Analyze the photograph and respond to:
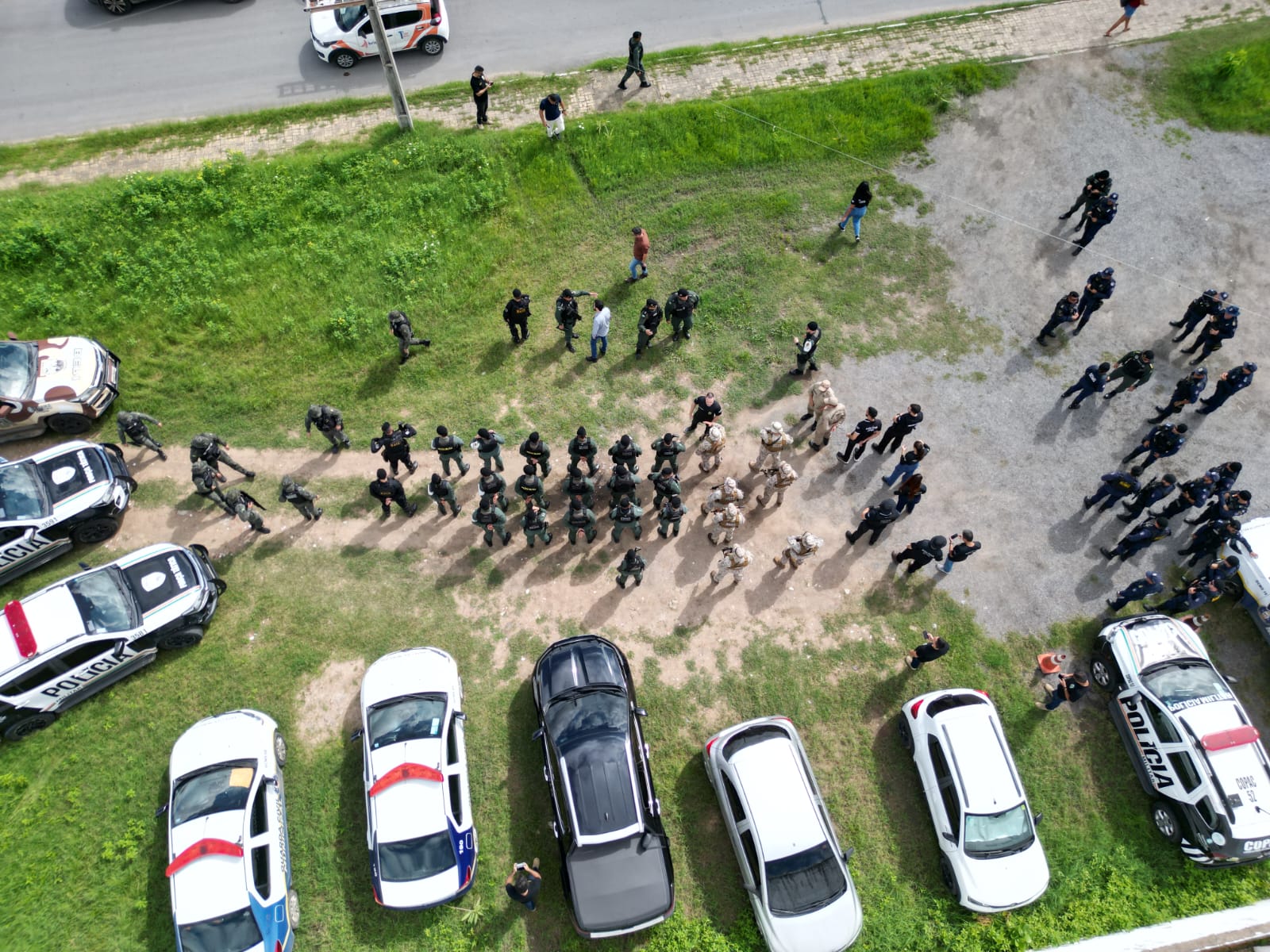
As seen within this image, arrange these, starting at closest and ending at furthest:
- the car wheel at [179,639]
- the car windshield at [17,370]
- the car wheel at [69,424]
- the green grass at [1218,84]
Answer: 1. the car wheel at [179,639]
2. the car windshield at [17,370]
3. the car wheel at [69,424]
4. the green grass at [1218,84]

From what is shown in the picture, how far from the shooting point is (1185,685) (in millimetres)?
11992

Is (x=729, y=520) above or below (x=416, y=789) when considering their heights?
above

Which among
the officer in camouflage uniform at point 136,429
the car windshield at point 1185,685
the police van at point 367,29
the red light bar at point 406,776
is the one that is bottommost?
the car windshield at point 1185,685

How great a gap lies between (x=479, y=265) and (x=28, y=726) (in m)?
12.6

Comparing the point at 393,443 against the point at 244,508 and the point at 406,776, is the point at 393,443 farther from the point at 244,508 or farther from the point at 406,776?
the point at 406,776

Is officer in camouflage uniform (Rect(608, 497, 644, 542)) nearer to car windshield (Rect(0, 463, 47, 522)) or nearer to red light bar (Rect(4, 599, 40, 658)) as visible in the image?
red light bar (Rect(4, 599, 40, 658))

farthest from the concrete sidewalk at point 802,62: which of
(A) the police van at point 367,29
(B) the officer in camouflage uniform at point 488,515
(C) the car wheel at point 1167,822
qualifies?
(C) the car wheel at point 1167,822

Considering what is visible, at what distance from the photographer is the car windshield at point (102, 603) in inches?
464

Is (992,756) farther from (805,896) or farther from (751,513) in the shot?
(751,513)

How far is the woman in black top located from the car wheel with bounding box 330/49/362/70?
14.5 meters

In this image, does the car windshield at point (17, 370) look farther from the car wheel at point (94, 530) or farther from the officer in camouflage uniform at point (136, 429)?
the car wheel at point (94, 530)

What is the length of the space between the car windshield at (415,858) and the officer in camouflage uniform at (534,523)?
5.19 meters

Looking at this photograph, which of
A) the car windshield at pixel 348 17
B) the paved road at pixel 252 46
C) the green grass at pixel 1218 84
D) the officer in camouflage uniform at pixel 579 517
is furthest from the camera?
the green grass at pixel 1218 84

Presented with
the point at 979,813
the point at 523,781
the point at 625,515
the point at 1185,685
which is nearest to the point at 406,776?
the point at 523,781
